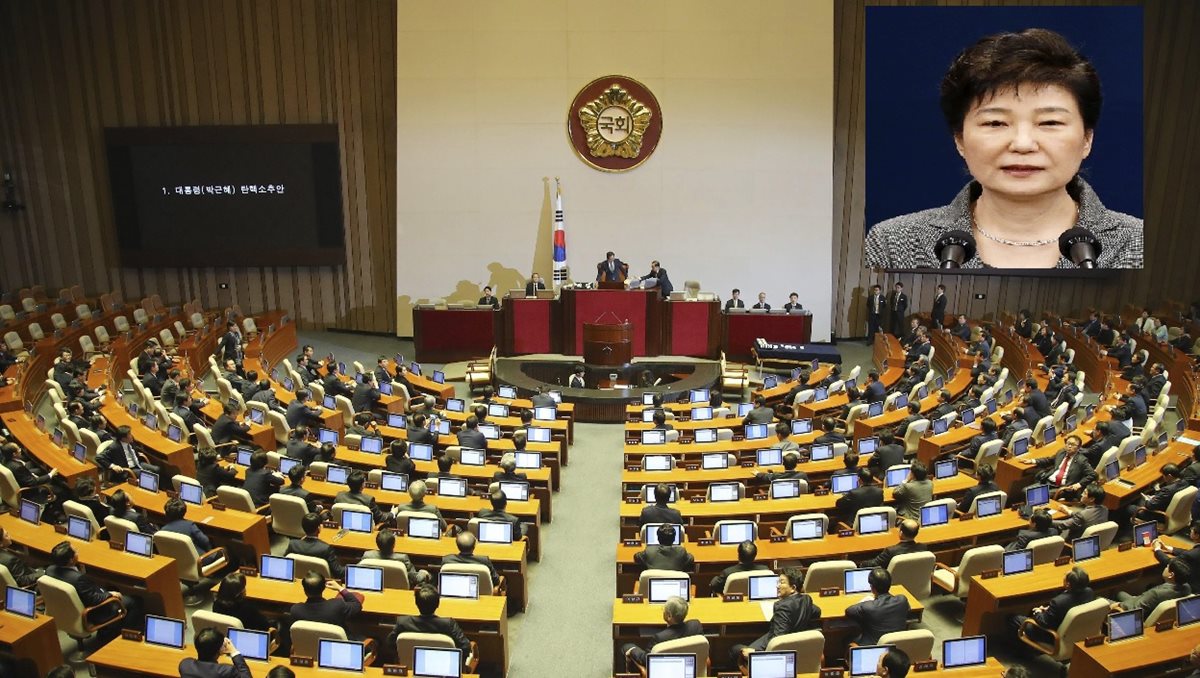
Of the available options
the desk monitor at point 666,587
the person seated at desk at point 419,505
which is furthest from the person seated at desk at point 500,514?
the desk monitor at point 666,587

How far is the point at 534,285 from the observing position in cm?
1678

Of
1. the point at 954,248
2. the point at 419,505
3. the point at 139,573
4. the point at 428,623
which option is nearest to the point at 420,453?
the point at 419,505

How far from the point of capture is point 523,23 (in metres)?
17.5

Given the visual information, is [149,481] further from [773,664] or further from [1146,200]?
[1146,200]

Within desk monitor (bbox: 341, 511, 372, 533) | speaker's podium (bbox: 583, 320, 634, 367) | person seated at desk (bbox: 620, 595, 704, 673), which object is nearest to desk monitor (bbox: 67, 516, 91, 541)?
desk monitor (bbox: 341, 511, 372, 533)

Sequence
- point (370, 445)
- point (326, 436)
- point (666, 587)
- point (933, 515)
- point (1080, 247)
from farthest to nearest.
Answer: point (1080, 247), point (326, 436), point (370, 445), point (933, 515), point (666, 587)

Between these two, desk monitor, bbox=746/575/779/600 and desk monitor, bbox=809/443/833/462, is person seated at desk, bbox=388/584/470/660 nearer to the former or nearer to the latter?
desk monitor, bbox=746/575/779/600

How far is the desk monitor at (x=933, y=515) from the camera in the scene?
7.37 m

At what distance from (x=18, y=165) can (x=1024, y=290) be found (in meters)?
22.3

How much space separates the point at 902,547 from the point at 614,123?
42.4 feet

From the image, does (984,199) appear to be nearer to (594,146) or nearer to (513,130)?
(594,146)

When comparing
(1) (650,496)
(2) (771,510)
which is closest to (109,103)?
(1) (650,496)

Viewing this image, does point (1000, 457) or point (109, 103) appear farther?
point (109, 103)

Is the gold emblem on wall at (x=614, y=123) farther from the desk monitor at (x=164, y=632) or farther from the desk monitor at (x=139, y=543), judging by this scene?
the desk monitor at (x=164, y=632)
